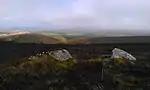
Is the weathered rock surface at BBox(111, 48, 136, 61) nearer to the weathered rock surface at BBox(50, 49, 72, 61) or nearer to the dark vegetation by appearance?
the dark vegetation

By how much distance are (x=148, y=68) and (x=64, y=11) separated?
2.14 meters

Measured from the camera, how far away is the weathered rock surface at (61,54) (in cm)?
764

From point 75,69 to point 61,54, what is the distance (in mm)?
439

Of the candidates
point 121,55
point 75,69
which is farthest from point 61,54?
point 121,55

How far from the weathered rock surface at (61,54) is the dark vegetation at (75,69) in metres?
0.08

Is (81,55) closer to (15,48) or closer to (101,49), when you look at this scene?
(101,49)

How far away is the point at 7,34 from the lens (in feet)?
25.2

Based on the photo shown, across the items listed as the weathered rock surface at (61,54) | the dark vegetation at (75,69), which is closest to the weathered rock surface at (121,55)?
the dark vegetation at (75,69)

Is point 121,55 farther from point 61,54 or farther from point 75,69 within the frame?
point 61,54

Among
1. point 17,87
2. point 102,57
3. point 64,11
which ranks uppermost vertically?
point 64,11

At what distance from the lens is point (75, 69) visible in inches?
299

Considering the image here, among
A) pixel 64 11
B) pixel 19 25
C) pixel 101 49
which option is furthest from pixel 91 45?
pixel 19 25

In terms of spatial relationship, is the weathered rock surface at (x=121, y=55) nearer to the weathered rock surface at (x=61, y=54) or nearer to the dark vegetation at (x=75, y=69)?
the dark vegetation at (x=75, y=69)

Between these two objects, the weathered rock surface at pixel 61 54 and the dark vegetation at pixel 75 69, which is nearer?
the dark vegetation at pixel 75 69
